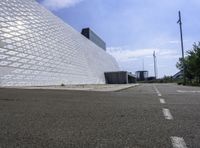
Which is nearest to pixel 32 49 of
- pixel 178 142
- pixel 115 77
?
pixel 178 142

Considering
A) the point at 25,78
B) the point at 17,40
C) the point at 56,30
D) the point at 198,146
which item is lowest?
the point at 198,146

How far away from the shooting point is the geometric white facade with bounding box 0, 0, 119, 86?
1139 inches

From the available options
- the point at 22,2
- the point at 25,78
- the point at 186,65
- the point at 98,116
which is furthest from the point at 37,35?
the point at 98,116

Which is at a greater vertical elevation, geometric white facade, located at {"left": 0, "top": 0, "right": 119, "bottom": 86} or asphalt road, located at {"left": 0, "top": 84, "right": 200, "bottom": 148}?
geometric white facade, located at {"left": 0, "top": 0, "right": 119, "bottom": 86}

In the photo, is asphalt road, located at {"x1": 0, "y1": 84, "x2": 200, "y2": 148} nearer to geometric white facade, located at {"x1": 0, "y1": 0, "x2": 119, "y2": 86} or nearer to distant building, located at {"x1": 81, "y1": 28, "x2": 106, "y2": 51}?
geometric white facade, located at {"x1": 0, "y1": 0, "x2": 119, "y2": 86}

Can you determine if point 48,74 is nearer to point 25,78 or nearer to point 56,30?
point 25,78

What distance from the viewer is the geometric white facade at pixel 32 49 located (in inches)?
1139

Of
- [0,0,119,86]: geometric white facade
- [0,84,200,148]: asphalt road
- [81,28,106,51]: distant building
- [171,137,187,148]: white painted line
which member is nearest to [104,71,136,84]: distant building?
[81,28,106,51]: distant building

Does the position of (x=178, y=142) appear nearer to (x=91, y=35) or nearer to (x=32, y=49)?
(x=32, y=49)

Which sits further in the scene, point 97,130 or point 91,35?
point 91,35

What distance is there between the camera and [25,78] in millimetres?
29609

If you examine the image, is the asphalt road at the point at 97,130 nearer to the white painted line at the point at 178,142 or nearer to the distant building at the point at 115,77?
the white painted line at the point at 178,142

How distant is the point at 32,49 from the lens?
35.8 m

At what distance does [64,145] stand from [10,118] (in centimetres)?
291
